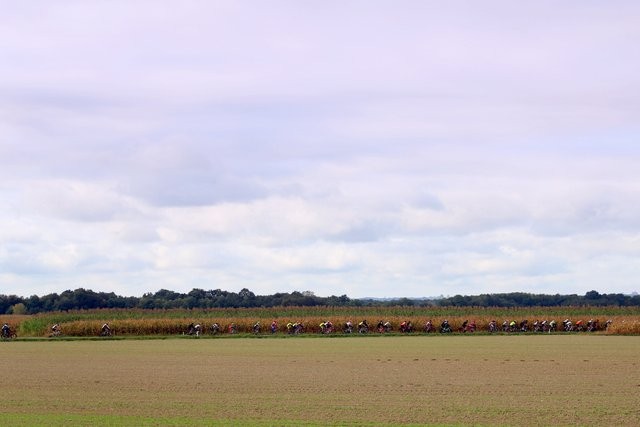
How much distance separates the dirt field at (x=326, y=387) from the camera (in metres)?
21.7

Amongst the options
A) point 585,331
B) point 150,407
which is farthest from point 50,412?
point 585,331

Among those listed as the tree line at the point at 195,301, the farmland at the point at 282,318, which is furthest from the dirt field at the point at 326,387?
the tree line at the point at 195,301

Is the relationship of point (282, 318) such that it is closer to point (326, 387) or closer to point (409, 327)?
point (409, 327)

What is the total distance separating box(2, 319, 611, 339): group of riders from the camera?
6725 centimetres

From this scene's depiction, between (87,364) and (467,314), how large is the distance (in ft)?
151

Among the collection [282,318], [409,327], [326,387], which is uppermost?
[282,318]

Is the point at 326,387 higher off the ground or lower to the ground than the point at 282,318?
lower

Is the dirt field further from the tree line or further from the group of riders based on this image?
the tree line

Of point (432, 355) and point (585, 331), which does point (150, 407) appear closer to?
point (432, 355)

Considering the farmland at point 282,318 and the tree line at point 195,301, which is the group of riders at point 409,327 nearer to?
the farmland at point 282,318

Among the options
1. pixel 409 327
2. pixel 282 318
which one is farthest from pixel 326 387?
pixel 282 318

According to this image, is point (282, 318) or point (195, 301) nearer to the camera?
point (282, 318)

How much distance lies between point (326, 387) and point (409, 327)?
40.9m

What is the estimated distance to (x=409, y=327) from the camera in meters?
68.1
